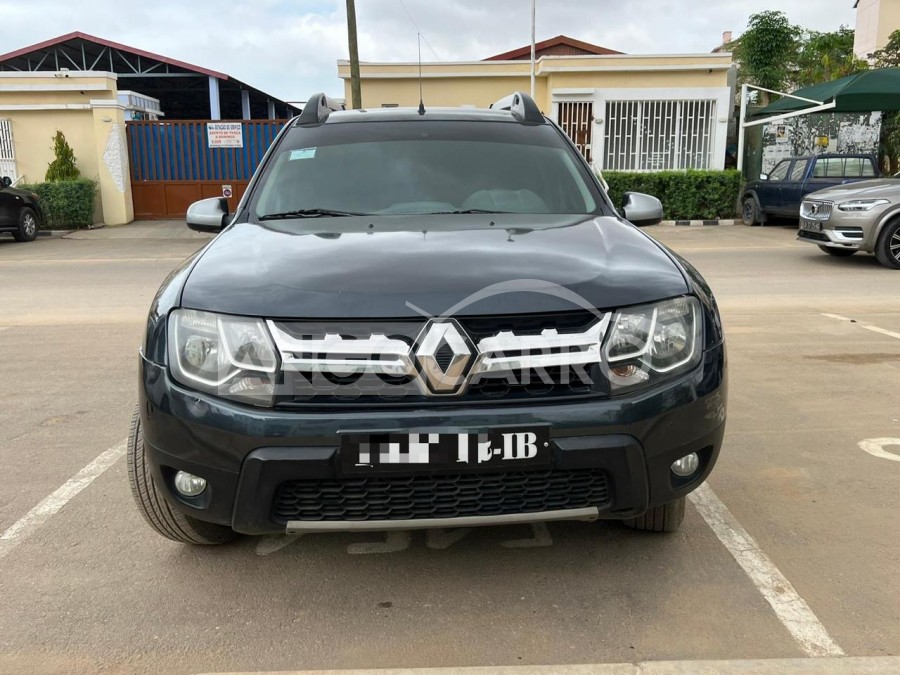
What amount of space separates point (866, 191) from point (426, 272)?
9316 millimetres

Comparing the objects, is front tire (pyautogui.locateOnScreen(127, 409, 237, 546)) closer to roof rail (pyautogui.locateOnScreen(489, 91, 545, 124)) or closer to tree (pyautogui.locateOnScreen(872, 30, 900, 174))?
roof rail (pyautogui.locateOnScreen(489, 91, 545, 124))

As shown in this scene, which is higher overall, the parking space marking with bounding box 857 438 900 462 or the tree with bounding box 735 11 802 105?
the tree with bounding box 735 11 802 105

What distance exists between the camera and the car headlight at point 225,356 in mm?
2188

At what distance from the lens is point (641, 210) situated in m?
3.64

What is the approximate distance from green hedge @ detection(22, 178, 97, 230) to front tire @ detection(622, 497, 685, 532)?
16483 millimetres

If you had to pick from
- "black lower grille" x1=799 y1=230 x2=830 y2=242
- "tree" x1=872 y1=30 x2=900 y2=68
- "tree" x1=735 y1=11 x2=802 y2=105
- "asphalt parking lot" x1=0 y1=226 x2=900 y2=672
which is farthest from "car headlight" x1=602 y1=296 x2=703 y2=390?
"tree" x1=735 y1=11 x2=802 y2=105

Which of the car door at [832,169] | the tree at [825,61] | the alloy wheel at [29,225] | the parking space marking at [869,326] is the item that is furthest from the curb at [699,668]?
the tree at [825,61]

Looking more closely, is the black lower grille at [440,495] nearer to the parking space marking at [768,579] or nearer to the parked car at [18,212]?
the parking space marking at [768,579]

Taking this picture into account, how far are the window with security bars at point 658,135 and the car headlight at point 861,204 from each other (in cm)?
887

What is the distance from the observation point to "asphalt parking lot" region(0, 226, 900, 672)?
7.40ft

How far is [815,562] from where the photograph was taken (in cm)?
271

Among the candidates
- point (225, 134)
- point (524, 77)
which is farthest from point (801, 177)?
point (225, 134)

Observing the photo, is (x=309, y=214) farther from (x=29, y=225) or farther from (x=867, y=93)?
(x=867, y=93)

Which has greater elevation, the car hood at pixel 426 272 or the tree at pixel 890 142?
the tree at pixel 890 142
